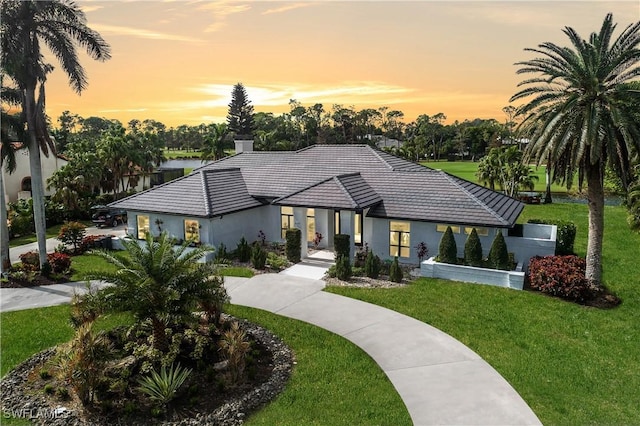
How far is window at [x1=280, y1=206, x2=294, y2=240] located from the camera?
24.4m

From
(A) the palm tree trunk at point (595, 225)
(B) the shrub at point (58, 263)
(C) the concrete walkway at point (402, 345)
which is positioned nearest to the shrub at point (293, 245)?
(C) the concrete walkway at point (402, 345)

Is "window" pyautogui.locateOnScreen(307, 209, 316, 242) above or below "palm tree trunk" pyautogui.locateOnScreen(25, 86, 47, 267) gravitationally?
below

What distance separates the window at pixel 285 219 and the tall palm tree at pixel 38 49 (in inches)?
443

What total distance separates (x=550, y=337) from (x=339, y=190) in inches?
459

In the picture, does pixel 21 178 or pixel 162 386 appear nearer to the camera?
pixel 162 386

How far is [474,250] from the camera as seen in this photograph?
59.9 ft

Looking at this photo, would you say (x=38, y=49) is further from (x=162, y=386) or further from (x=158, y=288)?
(x=162, y=386)

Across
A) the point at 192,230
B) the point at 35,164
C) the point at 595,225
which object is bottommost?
the point at 192,230

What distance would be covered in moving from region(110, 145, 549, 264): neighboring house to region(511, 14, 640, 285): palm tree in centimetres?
351

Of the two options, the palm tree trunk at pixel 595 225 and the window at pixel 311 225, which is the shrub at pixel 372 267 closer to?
the window at pixel 311 225

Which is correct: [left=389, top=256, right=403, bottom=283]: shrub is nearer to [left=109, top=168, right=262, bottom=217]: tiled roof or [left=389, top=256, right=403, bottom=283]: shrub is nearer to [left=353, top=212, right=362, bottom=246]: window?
[left=353, top=212, right=362, bottom=246]: window

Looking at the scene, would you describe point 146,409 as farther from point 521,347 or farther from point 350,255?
point 350,255

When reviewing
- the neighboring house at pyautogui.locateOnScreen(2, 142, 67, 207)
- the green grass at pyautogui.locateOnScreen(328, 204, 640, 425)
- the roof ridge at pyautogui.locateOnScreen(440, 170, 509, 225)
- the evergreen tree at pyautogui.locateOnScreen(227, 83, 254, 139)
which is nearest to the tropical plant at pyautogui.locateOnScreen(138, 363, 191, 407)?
the green grass at pyautogui.locateOnScreen(328, 204, 640, 425)

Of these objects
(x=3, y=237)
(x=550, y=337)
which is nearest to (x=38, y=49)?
(x=3, y=237)
